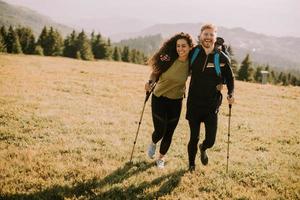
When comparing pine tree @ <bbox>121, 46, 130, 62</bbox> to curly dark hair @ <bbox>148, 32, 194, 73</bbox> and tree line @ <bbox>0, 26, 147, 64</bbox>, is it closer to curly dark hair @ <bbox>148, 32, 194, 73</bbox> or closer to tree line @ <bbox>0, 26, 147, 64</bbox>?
tree line @ <bbox>0, 26, 147, 64</bbox>

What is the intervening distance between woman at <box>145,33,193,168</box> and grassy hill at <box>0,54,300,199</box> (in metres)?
1.43

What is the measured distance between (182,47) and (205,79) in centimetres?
96

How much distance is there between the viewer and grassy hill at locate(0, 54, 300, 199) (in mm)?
7531

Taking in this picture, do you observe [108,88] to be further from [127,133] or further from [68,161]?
[68,161]

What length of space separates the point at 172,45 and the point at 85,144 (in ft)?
13.9

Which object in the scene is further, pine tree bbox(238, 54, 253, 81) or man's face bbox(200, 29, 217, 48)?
pine tree bbox(238, 54, 253, 81)

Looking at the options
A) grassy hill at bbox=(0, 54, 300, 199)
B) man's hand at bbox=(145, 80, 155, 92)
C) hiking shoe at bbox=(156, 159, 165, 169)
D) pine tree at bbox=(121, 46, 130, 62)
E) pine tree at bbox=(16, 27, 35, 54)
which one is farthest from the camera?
pine tree at bbox=(121, 46, 130, 62)

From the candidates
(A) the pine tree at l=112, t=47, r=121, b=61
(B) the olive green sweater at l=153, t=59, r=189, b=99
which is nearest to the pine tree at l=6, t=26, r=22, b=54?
(A) the pine tree at l=112, t=47, r=121, b=61

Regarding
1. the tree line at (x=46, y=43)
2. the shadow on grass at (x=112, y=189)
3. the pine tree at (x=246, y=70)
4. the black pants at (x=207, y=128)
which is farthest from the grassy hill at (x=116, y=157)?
the pine tree at (x=246, y=70)

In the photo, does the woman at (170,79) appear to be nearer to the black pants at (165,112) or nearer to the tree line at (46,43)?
the black pants at (165,112)

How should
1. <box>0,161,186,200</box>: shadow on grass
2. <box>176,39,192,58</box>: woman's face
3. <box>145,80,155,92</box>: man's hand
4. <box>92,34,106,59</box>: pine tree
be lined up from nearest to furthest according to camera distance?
1. <box>0,161,186,200</box>: shadow on grass
2. <box>176,39,192,58</box>: woman's face
3. <box>145,80,155,92</box>: man's hand
4. <box>92,34,106,59</box>: pine tree

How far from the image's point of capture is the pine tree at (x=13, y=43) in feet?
251

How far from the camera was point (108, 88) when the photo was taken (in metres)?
23.4

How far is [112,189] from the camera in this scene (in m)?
7.43
